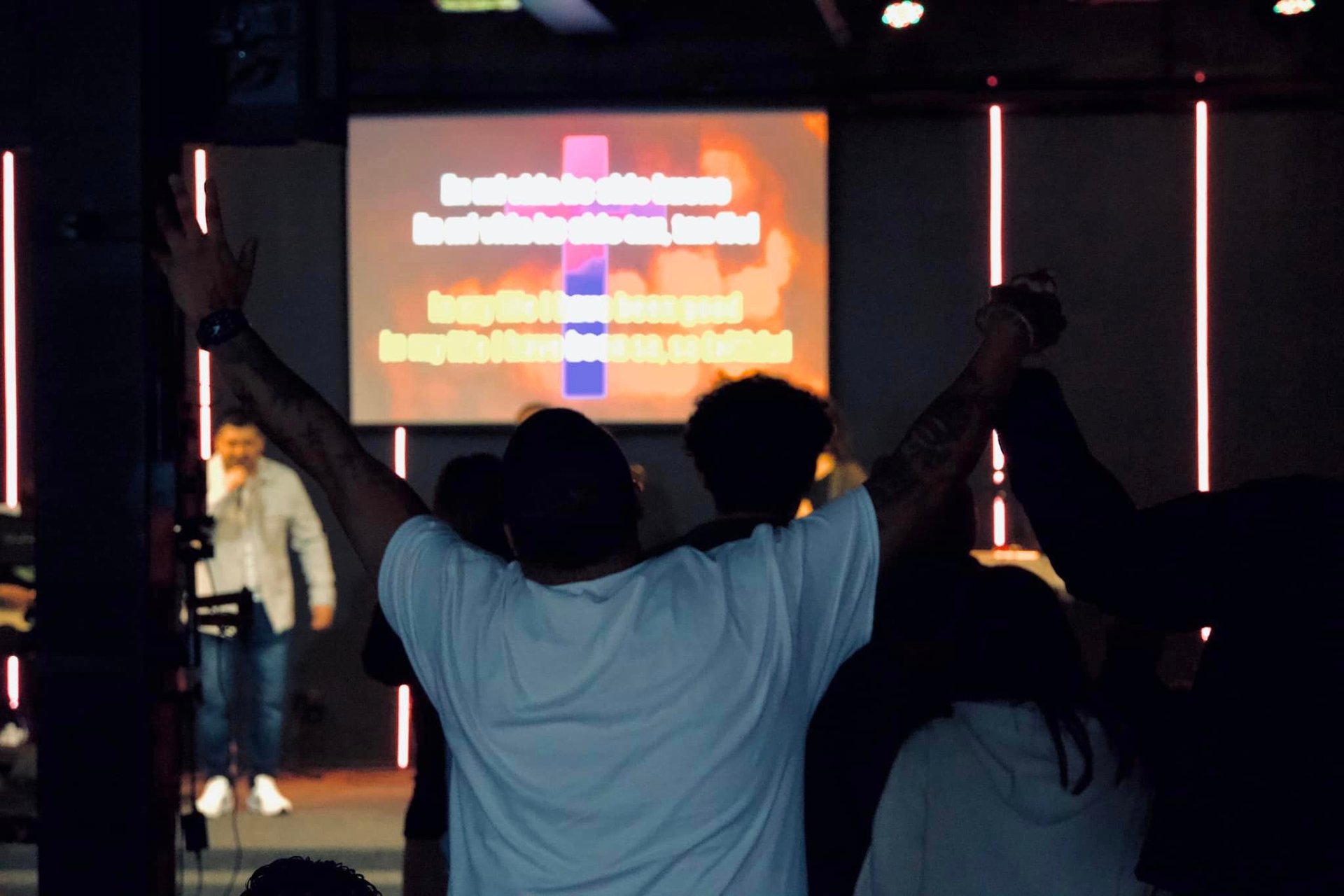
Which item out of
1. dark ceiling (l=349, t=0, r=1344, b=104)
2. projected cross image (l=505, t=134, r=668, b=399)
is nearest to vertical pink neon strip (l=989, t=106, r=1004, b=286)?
dark ceiling (l=349, t=0, r=1344, b=104)

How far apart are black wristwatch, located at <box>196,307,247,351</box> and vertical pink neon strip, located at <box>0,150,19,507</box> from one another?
639 cm

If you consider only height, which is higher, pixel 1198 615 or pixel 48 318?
pixel 48 318

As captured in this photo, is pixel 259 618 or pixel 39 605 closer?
pixel 39 605

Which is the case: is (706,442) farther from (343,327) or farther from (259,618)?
(343,327)

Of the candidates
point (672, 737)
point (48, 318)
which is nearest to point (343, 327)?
point (48, 318)

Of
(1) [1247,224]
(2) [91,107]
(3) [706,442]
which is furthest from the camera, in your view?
(1) [1247,224]

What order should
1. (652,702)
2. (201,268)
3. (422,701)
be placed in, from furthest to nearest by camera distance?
1. (422,701)
2. (201,268)
3. (652,702)

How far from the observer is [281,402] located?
195 cm

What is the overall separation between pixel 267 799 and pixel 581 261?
9.46ft

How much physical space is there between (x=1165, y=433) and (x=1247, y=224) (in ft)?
3.55

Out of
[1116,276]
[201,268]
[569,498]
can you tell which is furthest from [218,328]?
[1116,276]

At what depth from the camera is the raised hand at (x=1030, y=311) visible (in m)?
1.85

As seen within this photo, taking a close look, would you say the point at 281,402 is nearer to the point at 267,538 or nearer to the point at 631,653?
the point at 631,653

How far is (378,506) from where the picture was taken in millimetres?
1878
